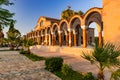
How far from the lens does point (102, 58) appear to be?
8.50 m

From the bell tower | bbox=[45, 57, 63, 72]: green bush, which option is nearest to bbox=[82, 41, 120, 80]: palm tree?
bbox=[45, 57, 63, 72]: green bush

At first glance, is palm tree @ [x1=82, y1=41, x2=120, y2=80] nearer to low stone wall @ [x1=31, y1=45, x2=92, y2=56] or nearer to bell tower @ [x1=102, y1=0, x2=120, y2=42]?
bell tower @ [x1=102, y1=0, x2=120, y2=42]

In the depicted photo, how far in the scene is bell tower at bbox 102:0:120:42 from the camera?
14641mm

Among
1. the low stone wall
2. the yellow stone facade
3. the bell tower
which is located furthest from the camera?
the yellow stone facade

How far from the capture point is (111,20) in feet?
50.2

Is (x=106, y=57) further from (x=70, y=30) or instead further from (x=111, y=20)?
(x=70, y=30)

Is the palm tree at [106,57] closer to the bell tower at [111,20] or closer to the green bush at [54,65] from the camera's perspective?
the green bush at [54,65]

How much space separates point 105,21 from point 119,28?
1924mm

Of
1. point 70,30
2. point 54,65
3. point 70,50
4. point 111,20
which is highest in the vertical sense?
point 70,30

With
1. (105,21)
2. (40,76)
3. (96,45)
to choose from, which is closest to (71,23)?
(105,21)

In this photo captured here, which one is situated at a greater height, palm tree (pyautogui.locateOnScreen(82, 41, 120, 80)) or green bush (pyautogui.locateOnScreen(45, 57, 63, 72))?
palm tree (pyautogui.locateOnScreen(82, 41, 120, 80))

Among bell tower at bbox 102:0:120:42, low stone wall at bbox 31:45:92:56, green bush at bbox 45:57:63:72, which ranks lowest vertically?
green bush at bbox 45:57:63:72

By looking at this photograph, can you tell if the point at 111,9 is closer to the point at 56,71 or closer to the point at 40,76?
the point at 56,71

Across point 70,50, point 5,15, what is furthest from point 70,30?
point 5,15
